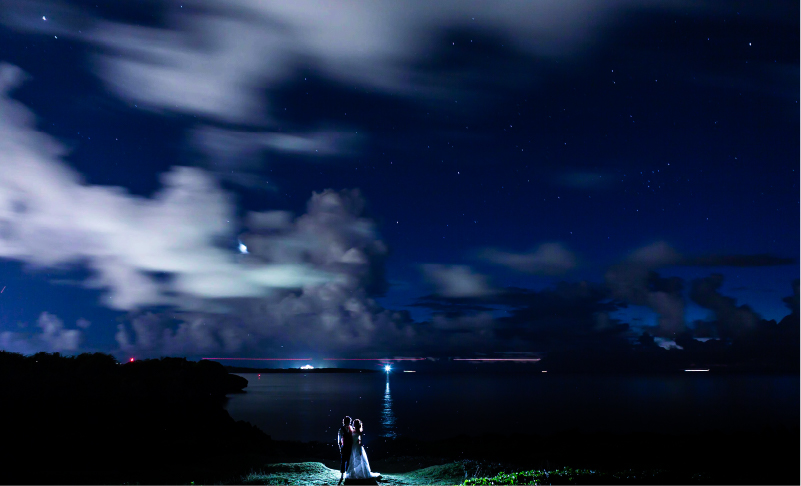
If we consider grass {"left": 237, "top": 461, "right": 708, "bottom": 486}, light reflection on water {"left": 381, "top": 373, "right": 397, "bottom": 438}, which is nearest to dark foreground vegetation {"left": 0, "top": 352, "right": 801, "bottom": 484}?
grass {"left": 237, "top": 461, "right": 708, "bottom": 486}

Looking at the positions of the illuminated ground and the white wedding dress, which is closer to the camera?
the white wedding dress

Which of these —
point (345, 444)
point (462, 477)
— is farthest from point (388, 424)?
point (345, 444)

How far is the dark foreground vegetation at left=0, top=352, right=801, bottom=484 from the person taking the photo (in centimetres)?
2256

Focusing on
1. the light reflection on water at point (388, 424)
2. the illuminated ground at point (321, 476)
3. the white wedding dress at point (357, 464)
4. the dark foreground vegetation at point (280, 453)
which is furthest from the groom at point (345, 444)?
the light reflection on water at point (388, 424)

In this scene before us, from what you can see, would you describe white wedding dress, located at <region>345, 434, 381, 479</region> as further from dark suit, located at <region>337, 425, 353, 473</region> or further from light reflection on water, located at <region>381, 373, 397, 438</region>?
light reflection on water, located at <region>381, 373, 397, 438</region>

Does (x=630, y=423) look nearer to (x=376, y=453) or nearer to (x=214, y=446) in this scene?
(x=376, y=453)

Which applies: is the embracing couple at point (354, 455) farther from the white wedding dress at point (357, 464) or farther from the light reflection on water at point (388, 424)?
the light reflection on water at point (388, 424)

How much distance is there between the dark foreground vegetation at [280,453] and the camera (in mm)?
22562

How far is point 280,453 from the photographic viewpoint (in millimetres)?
42875

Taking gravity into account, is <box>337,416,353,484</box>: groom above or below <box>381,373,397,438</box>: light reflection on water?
above

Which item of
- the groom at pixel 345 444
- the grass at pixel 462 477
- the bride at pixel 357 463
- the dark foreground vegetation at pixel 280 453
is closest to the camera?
the grass at pixel 462 477

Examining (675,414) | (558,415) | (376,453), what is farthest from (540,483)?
(675,414)

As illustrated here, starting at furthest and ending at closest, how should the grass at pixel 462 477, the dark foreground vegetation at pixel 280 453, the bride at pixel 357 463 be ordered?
the dark foreground vegetation at pixel 280 453 < the bride at pixel 357 463 < the grass at pixel 462 477

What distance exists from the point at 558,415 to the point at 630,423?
53.2 feet
